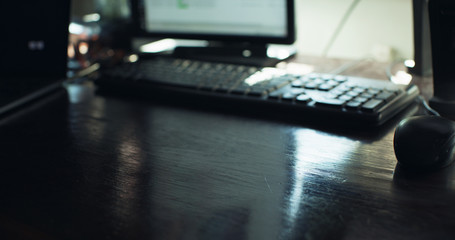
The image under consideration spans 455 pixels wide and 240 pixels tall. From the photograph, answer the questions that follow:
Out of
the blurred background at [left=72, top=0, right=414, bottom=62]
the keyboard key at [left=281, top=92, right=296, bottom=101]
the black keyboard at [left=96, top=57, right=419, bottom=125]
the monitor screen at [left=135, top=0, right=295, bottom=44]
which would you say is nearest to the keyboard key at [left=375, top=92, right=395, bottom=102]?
the black keyboard at [left=96, top=57, right=419, bottom=125]

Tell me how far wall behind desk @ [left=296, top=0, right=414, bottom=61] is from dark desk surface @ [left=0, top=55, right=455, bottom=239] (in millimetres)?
550

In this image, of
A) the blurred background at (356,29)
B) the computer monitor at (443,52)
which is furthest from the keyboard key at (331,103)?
the blurred background at (356,29)

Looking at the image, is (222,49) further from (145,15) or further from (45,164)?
(45,164)

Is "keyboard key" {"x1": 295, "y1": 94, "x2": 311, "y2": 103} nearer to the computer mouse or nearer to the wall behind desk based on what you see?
the computer mouse

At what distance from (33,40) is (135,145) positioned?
0.47 meters

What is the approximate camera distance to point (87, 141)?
2.01 feet

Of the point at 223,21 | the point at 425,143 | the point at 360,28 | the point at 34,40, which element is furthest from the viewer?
the point at 360,28

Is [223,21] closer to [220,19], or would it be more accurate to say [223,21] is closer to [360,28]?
[220,19]

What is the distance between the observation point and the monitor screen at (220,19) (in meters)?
0.97

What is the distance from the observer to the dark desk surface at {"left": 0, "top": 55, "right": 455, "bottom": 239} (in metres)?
0.39

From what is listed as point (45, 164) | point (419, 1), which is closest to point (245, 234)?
point (45, 164)

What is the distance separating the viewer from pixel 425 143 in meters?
0.47

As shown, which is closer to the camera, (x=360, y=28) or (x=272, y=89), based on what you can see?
(x=272, y=89)

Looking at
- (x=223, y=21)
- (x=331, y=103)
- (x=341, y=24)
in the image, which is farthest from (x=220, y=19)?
(x=331, y=103)
